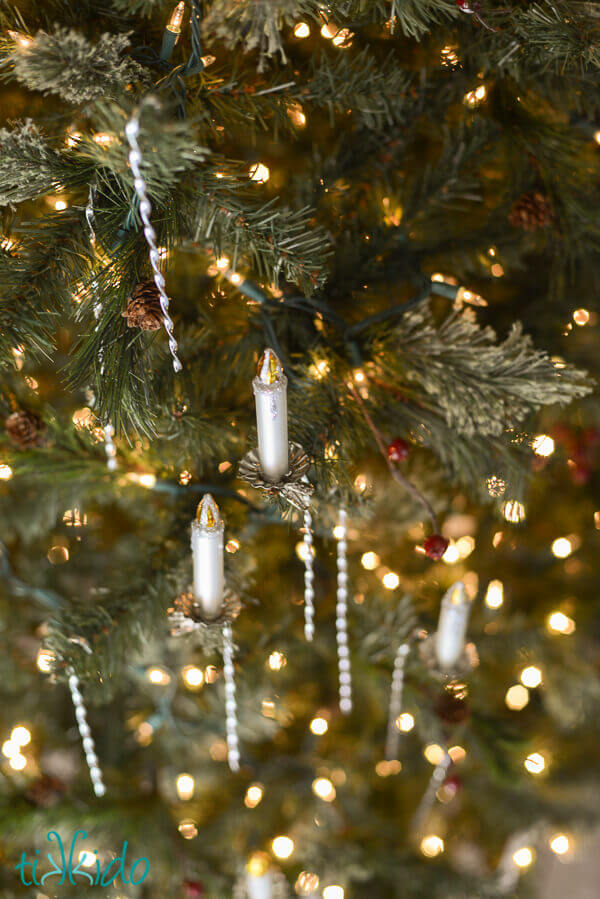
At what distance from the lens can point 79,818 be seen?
63 centimetres

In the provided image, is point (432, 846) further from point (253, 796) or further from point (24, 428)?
point (24, 428)

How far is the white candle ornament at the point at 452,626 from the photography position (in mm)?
592

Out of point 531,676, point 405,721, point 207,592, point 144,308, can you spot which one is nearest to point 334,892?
point 405,721

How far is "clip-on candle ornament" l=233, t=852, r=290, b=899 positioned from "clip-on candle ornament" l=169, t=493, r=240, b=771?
335mm


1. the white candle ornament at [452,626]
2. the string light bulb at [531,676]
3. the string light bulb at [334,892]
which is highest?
the white candle ornament at [452,626]

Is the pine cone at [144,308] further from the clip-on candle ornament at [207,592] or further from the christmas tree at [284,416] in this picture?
the clip-on candle ornament at [207,592]

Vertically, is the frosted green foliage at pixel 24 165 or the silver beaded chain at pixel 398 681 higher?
the frosted green foliage at pixel 24 165

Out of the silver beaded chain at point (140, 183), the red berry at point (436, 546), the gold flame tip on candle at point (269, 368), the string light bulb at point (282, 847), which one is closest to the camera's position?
the silver beaded chain at point (140, 183)

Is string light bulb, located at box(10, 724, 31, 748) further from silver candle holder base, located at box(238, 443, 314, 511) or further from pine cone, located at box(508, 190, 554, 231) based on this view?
pine cone, located at box(508, 190, 554, 231)

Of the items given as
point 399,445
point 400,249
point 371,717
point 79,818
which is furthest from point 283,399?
point 371,717

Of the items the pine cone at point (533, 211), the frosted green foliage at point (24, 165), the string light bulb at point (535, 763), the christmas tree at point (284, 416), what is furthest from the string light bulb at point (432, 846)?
the frosted green foliage at point (24, 165)

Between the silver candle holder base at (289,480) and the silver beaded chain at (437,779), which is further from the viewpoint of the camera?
the silver beaded chain at (437,779)

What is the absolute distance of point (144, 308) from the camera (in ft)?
1.20

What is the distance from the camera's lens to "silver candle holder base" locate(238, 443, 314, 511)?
410 mm
